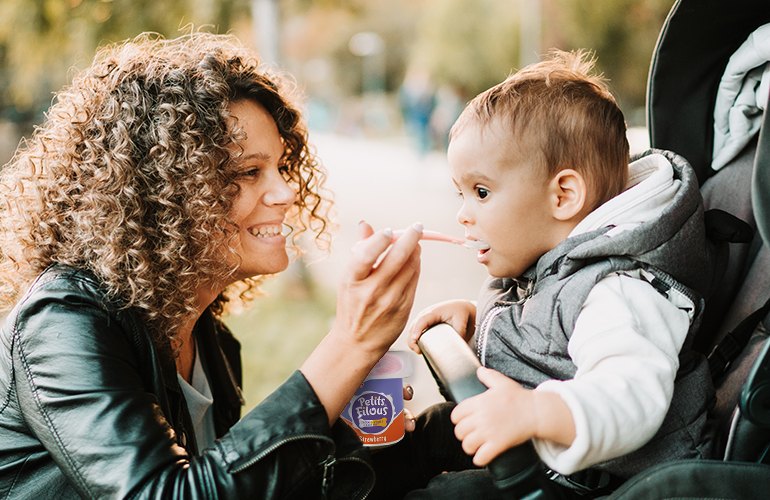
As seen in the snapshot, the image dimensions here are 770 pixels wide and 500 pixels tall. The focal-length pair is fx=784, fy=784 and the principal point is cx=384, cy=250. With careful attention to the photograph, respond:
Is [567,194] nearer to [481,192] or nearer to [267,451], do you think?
[481,192]

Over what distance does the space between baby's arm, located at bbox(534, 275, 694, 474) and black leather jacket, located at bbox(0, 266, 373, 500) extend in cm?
44

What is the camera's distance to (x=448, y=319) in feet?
5.98

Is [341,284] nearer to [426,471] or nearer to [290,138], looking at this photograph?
[426,471]

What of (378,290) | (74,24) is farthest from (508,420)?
(74,24)

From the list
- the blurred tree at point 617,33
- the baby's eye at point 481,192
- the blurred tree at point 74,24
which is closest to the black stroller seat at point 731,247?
the baby's eye at point 481,192

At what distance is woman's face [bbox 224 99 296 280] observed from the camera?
75.1 inches

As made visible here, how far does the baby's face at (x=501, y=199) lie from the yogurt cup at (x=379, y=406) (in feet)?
1.04

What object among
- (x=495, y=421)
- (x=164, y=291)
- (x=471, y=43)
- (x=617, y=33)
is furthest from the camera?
(x=471, y=43)

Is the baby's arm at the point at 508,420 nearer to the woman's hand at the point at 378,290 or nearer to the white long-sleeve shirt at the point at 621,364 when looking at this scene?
the white long-sleeve shirt at the point at 621,364

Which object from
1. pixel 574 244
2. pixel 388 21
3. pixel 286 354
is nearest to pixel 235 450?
pixel 574 244

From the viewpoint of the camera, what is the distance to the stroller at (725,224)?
4.10ft

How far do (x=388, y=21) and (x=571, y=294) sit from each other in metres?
46.3

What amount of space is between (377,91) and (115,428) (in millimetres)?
43683

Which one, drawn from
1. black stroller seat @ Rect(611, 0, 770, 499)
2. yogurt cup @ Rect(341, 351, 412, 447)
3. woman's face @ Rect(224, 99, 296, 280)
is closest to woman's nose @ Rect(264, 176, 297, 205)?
woman's face @ Rect(224, 99, 296, 280)
